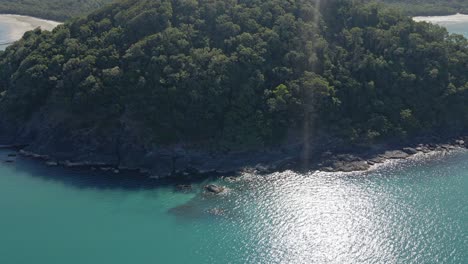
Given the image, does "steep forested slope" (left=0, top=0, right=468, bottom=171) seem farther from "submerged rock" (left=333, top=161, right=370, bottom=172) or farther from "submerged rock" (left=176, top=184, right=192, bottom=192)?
"submerged rock" (left=176, top=184, right=192, bottom=192)

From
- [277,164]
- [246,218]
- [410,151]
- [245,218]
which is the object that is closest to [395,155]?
[410,151]

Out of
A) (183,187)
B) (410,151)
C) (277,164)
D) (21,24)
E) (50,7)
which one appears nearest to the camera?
(183,187)

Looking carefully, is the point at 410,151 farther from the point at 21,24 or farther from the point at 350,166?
the point at 21,24

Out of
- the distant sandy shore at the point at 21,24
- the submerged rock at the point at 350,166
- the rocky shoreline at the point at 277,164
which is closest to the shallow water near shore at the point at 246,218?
the submerged rock at the point at 350,166

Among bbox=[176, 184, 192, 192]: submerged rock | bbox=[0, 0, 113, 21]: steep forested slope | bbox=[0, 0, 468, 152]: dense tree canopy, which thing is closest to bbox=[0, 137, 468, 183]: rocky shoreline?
bbox=[176, 184, 192, 192]: submerged rock

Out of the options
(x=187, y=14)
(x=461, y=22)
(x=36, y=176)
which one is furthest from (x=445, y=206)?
(x=461, y=22)

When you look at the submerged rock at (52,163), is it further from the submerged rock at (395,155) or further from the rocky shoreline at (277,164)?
the submerged rock at (395,155)
